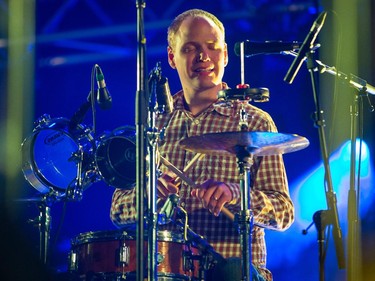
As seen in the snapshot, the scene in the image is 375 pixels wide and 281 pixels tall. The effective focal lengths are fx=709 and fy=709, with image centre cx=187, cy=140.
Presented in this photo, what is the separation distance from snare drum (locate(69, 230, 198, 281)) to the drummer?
178mm

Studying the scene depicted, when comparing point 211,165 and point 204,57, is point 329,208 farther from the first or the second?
point 204,57

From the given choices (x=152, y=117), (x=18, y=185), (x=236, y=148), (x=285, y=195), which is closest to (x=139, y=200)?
(x=152, y=117)

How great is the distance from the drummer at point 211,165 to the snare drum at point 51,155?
1.17ft

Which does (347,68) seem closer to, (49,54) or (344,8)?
(344,8)

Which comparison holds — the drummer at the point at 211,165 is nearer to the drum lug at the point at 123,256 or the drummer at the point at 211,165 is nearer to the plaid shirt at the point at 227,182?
the plaid shirt at the point at 227,182

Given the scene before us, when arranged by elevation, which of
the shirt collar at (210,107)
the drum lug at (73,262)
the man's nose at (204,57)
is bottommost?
the drum lug at (73,262)

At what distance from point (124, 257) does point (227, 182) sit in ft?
3.36

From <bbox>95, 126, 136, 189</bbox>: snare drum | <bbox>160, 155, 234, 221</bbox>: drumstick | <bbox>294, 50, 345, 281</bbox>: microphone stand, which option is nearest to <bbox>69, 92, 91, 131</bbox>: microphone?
<bbox>95, 126, 136, 189</bbox>: snare drum

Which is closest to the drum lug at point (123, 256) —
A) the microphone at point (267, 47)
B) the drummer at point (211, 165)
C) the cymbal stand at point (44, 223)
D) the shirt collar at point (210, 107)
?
the drummer at point (211, 165)

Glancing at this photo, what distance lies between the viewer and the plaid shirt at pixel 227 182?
4270 mm

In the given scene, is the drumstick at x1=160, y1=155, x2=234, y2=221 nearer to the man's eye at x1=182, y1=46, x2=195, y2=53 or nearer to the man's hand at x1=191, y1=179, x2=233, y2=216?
the man's hand at x1=191, y1=179, x2=233, y2=216

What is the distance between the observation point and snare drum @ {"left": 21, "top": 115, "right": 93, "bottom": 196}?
4500 mm

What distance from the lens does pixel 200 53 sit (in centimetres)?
479

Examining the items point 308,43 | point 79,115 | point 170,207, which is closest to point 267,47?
point 308,43
